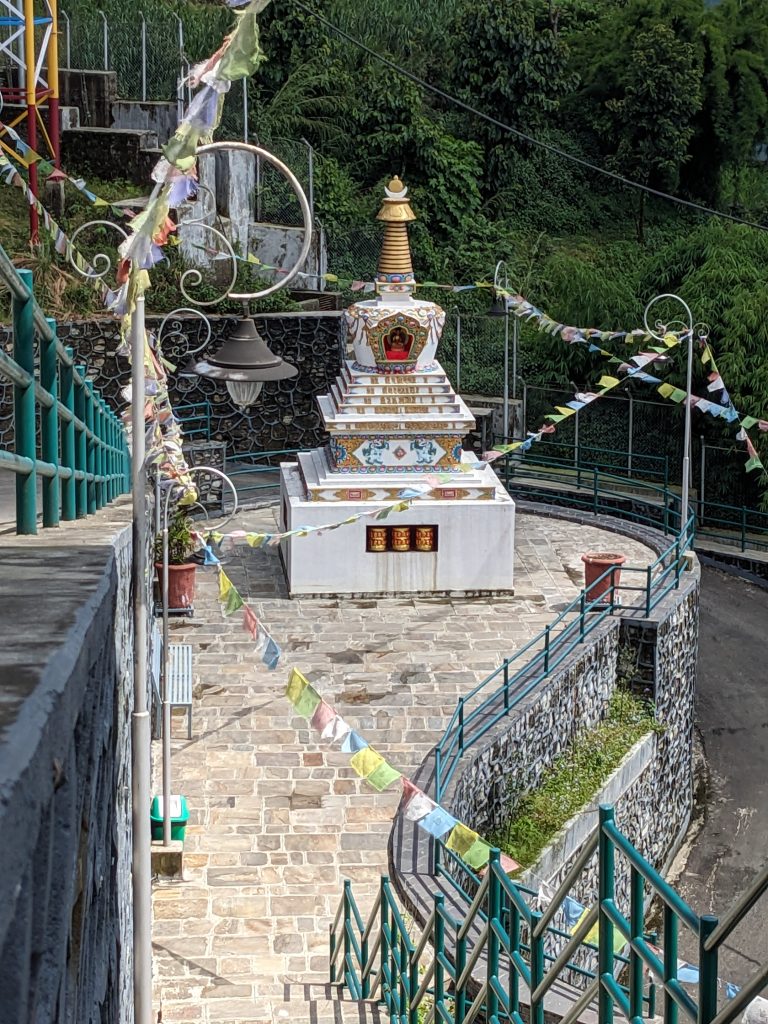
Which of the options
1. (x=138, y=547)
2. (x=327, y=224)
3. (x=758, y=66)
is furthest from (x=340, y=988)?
(x=758, y=66)

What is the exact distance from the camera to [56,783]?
2383 mm

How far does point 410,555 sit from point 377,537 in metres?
0.43

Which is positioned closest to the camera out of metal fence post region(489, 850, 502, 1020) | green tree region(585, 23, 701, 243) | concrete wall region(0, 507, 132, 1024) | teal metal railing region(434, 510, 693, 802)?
concrete wall region(0, 507, 132, 1024)

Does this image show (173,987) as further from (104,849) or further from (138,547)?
(104,849)

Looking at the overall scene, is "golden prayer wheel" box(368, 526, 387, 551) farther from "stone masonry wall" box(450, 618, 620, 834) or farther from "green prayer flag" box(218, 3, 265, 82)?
"green prayer flag" box(218, 3, 265, 82)

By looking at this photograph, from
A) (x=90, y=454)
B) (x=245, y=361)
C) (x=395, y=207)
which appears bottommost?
(x=90, y=454)

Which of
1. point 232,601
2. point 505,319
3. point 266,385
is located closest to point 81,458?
point 232,601

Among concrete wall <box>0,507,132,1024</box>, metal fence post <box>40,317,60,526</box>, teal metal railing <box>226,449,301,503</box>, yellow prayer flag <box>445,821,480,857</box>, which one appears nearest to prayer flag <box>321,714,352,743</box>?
yellow prayer flag <box>445,821,480,857</box>

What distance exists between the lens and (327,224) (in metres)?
31.8

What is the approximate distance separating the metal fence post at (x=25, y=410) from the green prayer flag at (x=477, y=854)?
4.88 meters

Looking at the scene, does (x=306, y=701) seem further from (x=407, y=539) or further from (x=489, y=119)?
(x=489, y=119)

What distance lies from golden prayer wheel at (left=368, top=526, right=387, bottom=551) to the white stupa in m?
0.01

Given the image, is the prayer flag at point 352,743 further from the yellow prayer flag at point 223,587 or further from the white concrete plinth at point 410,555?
the white concrete plinth at point 410,555

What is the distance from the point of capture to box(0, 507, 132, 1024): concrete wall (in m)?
1.98
